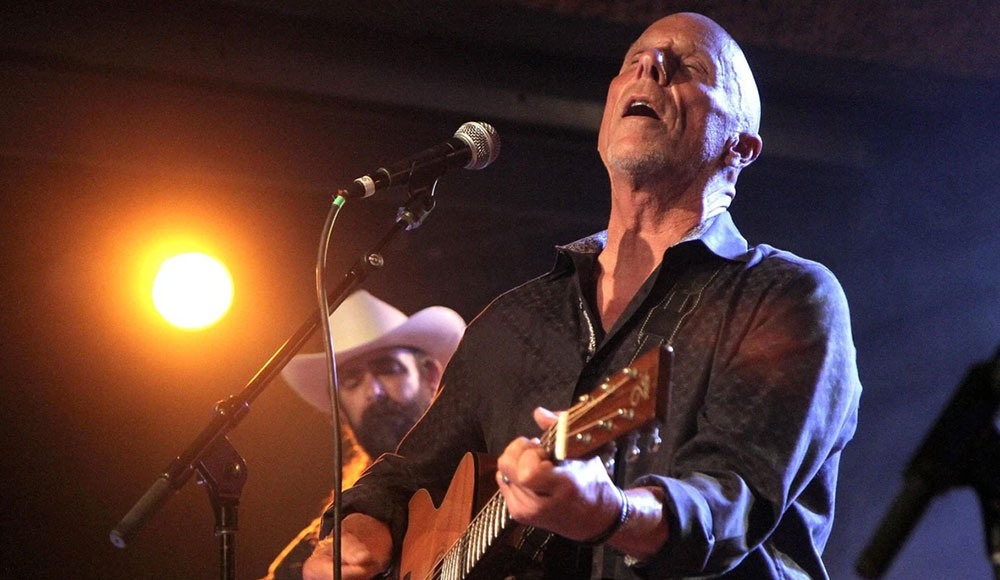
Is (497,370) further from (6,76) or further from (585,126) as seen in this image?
(6,76)

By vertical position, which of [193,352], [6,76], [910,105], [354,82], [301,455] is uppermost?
[6,76]

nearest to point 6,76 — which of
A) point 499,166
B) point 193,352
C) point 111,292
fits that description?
point 111,292

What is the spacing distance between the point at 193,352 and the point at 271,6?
1.68 meters

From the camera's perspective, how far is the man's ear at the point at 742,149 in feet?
9.45

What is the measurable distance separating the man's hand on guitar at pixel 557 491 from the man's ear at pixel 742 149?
134cm

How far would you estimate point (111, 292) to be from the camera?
16.4 ft

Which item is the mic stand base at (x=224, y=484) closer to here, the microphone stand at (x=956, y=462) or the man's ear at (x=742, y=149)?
the man's ear at (x=742, y=149)

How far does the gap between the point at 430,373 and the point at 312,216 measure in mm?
977

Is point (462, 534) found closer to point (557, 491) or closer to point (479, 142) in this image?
point (557, 491)

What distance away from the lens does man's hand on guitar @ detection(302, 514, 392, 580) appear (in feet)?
8.71

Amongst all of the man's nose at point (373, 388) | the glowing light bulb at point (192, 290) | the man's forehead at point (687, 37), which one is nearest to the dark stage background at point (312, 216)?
the glowing light bulb at point (192, 290)

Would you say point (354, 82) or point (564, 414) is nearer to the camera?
point (564, 414)

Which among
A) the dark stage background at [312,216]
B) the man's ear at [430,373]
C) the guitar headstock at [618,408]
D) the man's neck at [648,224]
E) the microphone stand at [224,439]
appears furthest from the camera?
the man's ear at [430,373]

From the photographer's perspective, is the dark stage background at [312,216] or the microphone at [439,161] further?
the dark stage background at [312,216]
